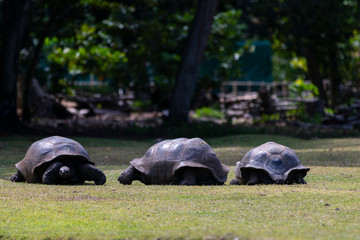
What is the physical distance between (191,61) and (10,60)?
15.2 ft

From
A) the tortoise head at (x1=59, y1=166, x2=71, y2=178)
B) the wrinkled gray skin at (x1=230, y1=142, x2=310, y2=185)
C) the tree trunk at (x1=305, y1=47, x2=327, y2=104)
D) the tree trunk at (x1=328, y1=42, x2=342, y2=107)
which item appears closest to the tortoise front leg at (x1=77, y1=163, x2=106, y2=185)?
the tortoise head at (x1=59, y1=166, x2=71, y2=178)

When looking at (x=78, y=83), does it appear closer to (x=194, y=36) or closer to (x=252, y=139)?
(x=194, y=36)

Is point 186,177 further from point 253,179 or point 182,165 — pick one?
point 253,179

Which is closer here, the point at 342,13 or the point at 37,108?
the point at 342,13

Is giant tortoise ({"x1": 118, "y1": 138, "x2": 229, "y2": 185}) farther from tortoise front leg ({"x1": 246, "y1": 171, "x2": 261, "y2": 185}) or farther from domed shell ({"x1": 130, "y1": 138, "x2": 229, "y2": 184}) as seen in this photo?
tortoise front leg ({"x1": 246, "y1": 171, "x2": 261, "y2": 185})

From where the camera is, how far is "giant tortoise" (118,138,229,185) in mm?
7328

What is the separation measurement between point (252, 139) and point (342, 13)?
22.7ft

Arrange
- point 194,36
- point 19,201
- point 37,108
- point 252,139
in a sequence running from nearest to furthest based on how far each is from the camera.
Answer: point 19,201
point 252,139
point 194,36
point 37,108

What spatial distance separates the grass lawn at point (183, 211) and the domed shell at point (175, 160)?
0.80 ft

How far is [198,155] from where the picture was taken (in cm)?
732

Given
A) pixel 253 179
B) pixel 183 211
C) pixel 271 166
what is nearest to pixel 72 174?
pixel 253 179

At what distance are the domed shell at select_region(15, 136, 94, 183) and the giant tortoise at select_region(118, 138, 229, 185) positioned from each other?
650 millimetres

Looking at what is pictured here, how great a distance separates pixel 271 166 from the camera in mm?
7250

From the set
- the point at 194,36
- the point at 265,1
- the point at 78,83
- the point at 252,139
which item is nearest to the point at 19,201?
the point at 252,139
